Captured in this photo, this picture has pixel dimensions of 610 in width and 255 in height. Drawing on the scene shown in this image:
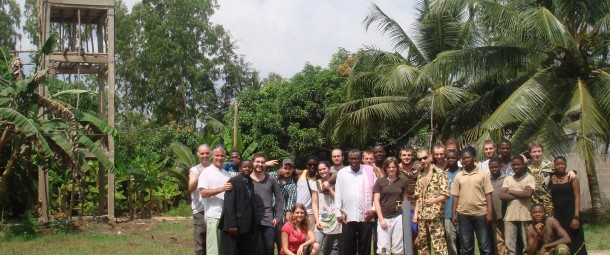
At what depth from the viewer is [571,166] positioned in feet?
59.2

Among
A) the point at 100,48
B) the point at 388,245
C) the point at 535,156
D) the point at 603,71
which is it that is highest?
the point at 100,48

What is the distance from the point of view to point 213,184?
27.9 feet

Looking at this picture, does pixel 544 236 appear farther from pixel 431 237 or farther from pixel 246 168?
pixel 246 168

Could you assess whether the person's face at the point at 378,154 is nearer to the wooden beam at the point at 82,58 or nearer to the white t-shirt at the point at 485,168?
the white t-shirt at the point at 485,168

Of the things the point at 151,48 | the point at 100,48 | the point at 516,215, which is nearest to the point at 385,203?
the point at 516,215

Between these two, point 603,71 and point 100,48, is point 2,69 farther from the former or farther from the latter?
point 603,71

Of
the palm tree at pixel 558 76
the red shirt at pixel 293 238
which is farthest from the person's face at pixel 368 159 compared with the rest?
the palm tree at pixel 558 76

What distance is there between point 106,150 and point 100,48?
2816mm

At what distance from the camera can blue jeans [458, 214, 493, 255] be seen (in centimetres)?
850

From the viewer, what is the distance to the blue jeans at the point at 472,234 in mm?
8500

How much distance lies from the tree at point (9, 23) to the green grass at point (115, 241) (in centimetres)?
1708

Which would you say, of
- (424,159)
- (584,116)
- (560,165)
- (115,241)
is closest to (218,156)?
(424,159)

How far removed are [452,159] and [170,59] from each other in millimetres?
24571

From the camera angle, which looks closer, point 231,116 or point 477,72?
point 477,72
